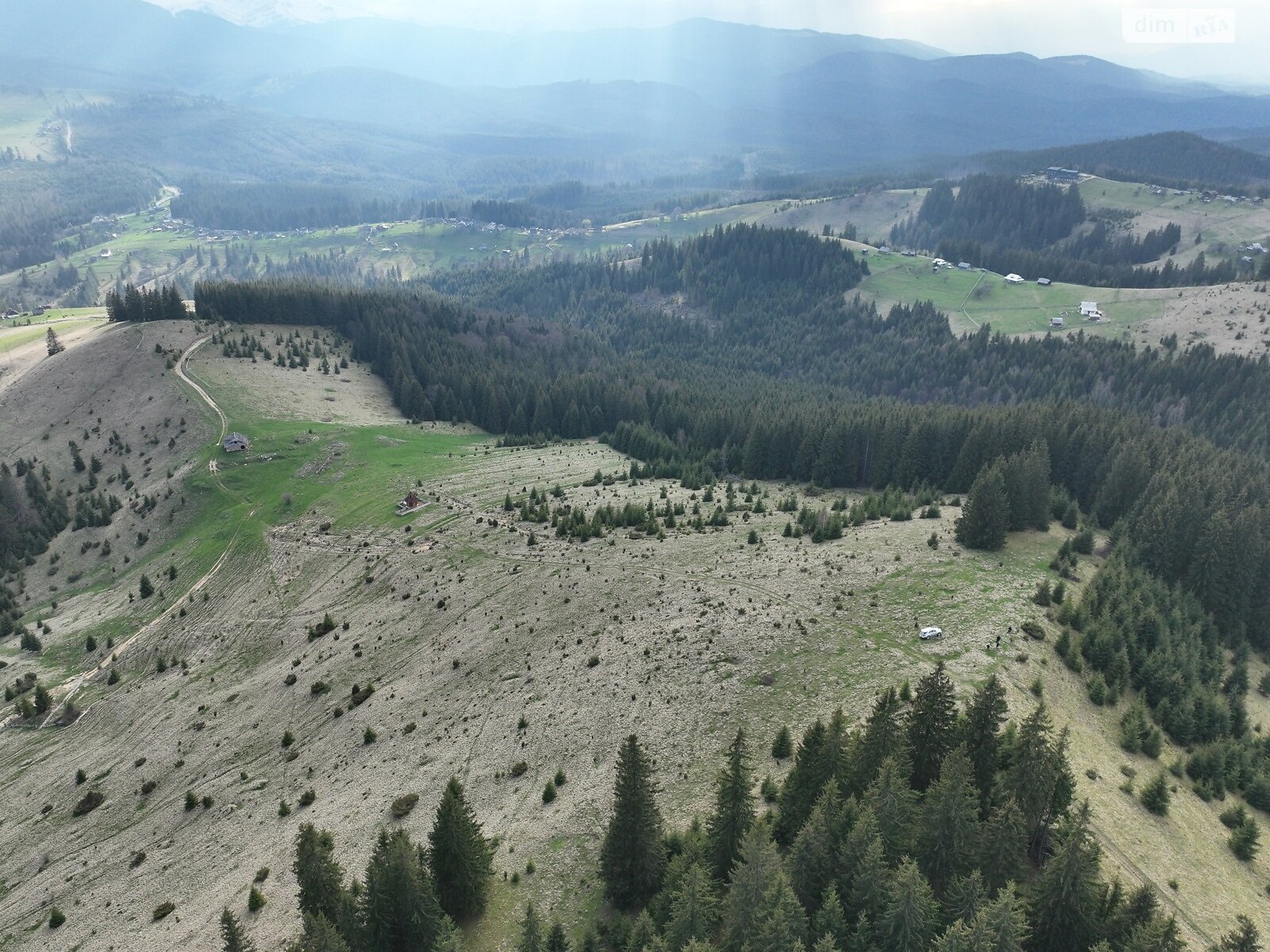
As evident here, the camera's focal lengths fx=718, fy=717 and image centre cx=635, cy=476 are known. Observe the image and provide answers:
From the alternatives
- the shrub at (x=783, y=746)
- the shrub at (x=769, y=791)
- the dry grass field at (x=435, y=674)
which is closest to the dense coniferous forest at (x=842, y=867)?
the shrub at (x=769, y=791)

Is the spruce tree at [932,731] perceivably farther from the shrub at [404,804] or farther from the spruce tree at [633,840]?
the shrub at [404,804]

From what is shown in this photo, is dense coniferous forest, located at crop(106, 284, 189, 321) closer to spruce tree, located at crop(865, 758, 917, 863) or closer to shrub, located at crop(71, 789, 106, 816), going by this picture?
shrub, located at crop(71, 789, 106, 816)

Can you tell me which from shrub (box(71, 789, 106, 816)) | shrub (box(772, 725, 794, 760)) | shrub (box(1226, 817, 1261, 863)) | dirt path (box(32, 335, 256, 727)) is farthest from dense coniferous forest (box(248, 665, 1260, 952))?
dirt path (box(32, 335, 256, 727))

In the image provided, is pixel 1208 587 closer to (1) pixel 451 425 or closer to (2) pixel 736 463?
(2) pixel 736 463

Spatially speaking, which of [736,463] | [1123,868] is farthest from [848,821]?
[736,463]

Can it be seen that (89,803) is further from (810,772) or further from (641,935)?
(810,772)
